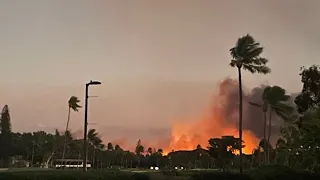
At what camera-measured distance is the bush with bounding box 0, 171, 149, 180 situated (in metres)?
21.3

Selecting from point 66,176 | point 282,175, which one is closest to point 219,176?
point 282,175

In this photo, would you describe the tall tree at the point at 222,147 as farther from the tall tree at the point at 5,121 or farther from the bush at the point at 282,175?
the tall tree at the point at 5,121

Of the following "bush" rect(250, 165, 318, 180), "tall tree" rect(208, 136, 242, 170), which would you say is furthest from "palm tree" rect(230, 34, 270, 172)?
"tall tree" rect(208, 136, 242, 170)

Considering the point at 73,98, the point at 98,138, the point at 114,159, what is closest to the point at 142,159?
the point at 114,159

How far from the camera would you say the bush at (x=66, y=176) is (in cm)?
2134

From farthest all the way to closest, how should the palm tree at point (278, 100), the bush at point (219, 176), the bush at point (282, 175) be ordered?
1. the palm tree at point (278, 100)
2. the bush at point (219, 176)
3. the bush at point (282, 175)

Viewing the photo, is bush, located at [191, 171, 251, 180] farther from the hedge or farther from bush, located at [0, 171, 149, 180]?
bush, located at [0, 171, 149, 180]

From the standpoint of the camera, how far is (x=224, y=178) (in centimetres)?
2897

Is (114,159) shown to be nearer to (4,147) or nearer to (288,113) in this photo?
(4,147)

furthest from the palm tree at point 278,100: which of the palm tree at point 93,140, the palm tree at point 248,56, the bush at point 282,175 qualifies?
the palm tree at point 93,140

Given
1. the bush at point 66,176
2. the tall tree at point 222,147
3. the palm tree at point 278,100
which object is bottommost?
the bush at point 66,176

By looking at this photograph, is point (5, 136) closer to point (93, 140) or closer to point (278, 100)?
point (93, 140)

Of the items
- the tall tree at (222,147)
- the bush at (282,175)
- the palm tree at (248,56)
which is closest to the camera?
the bush at (282,175)

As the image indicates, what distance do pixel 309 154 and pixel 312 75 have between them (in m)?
12.8
